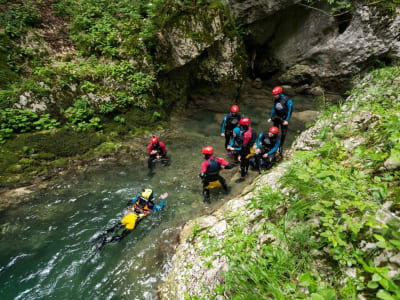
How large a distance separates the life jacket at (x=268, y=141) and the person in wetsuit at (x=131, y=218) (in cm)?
374

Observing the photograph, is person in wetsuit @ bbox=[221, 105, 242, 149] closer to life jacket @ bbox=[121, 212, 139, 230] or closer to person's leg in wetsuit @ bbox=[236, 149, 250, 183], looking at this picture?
person's leg in wetsuit @ bbox=[236, 149, 250, 183]

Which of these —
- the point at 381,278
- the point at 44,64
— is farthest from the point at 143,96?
the point at 381,278

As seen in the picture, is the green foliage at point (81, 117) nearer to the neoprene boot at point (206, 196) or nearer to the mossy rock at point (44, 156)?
the mossy rock at point (44, 156)

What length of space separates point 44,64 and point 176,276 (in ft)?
32.0

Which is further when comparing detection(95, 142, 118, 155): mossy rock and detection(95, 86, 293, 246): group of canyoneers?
detection(95, 142, 118, 155): mossy rock

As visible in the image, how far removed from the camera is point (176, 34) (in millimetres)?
9680

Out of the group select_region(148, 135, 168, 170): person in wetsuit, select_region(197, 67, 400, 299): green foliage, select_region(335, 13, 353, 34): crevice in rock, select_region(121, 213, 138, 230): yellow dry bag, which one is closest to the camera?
select_region(197, 67, 400, 299): green foliage

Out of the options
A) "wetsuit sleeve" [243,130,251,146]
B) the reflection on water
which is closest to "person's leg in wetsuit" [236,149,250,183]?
"wetsuit sleeve" [243,130,251,146]

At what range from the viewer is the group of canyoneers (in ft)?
16.2

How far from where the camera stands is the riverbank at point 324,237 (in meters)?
1.46

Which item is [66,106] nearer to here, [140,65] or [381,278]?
[140,65]

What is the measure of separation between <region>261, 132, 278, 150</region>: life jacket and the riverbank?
2963mm

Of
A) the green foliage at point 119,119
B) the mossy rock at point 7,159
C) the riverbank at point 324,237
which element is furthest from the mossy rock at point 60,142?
the riverbank at point 324,237

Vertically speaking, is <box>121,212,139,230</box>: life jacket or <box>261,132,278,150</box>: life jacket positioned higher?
<box>261,132,278,150</box>: life jacket
